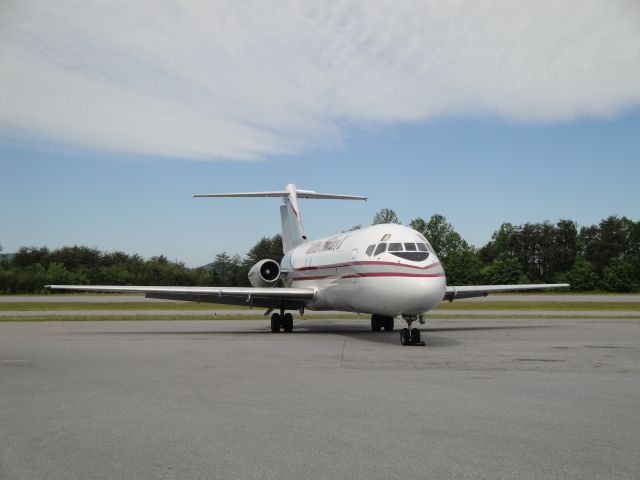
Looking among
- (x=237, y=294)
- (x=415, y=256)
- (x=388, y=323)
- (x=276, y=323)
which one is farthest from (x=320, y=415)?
(x=388, y=323)

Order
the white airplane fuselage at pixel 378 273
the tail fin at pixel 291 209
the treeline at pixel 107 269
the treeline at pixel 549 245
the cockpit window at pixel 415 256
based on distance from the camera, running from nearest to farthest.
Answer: the white airplane fuselage at pixel 378 273 → the cockpit window at pixel 415 256 → the tail fin at pixel 291 209 → the treeline at pixel 107 269 → the treeline at pixel 549 245

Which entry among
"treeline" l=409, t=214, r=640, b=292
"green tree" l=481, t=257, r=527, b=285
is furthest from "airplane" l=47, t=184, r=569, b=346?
"treeline" l=409, t=214, r=640, b=292

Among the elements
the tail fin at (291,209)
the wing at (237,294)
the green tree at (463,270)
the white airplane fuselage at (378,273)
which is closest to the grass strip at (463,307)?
the tail fin at (291,209)

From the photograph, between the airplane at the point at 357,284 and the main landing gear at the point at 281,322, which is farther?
the main landing gear at the point at 281,322

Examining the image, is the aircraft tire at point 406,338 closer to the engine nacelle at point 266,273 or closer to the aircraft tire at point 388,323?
the aircraft tire at point 388,323

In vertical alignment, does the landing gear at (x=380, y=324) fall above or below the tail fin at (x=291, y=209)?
below

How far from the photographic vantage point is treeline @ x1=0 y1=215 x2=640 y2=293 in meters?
79.3

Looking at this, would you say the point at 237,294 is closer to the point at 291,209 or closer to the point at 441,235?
the point at 291,209

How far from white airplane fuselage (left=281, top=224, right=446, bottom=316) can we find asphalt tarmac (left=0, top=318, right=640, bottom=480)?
237 cm

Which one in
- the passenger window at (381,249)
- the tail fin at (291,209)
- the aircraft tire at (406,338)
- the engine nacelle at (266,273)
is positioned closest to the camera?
the aircraft tire at (406,338)

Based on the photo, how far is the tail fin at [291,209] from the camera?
101 ft

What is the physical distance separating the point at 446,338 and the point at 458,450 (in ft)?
43.2

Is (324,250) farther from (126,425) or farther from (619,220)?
(619,220)

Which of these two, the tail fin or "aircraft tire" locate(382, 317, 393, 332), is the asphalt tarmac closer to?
"aircraft tire" locate(382, 317, 393, 332)
